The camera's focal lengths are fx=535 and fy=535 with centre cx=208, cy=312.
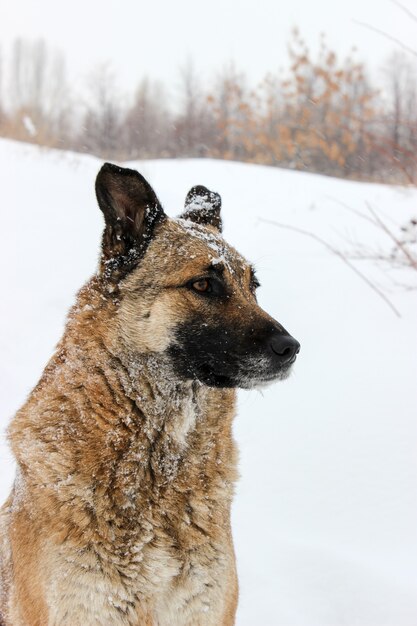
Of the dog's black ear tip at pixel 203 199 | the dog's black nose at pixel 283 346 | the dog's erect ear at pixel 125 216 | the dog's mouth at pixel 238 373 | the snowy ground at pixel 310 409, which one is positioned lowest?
the snowy ground at pixel 310 409

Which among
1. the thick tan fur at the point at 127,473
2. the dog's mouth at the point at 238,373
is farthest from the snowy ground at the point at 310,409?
the dog's mouth at the point at 238,373

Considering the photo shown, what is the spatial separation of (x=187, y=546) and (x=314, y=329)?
14.4ft

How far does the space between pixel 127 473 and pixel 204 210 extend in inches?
64.3

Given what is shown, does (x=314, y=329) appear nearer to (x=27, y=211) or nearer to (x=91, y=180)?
(x=27, y=211)

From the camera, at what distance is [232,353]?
2428 mm

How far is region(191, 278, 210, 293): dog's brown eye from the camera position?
2.51 metres

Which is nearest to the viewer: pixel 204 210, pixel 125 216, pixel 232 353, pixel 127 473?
pixel 127 473

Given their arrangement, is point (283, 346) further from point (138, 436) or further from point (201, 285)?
point (138, 436)

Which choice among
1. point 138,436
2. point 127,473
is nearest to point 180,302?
point 138,436

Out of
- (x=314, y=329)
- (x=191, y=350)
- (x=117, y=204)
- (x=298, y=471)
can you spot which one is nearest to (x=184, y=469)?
(x=191, y=350)

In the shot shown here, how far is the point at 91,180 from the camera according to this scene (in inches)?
450

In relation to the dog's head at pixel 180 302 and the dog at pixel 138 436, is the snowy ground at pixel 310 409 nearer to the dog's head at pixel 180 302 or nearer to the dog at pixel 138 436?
the dog at pixel 138 436

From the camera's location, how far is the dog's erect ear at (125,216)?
247cm

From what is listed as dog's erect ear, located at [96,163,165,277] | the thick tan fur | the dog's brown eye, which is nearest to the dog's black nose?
the thick tan fur
